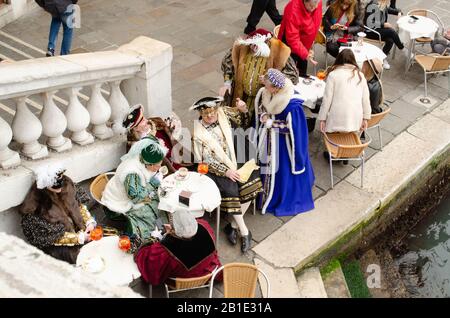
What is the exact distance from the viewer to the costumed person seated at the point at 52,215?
4672mm

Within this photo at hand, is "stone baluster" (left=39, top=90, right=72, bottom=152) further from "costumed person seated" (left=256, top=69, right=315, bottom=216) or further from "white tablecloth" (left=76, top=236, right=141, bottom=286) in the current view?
"costumed person seated" (left=256, top=69, right=315, bottom=216)

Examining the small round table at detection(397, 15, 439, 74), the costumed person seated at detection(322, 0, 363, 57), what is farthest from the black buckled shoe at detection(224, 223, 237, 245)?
the small round table at detection(397, 15, 439, 74)

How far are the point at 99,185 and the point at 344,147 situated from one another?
2.57 m

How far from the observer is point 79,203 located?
5.07 m

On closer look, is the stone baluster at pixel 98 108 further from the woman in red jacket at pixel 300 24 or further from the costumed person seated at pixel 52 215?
the woman in red jacket at pixel 300 24

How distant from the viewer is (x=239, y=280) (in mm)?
4734

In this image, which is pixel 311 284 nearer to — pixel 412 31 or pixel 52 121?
pixel 52 121

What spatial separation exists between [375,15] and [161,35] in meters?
3.20

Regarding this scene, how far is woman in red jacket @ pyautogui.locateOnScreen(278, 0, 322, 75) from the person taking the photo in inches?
290

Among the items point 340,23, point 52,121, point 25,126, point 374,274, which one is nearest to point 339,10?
point 340,23

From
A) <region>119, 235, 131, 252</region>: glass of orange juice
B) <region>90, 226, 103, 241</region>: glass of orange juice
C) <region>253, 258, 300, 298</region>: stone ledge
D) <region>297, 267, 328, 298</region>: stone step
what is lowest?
<region>297, 267, 328, 298</region>: stone step

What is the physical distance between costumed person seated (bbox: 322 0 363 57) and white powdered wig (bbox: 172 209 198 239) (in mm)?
4701
